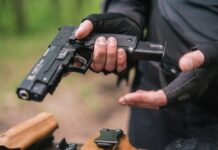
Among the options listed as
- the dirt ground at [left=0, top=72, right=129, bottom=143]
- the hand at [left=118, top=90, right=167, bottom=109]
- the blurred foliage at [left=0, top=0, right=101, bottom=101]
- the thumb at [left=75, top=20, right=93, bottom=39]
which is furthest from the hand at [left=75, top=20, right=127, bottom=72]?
the blurred foliage at [left=0, top=0, right=101, bottom=101]

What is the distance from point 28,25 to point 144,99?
275 cm

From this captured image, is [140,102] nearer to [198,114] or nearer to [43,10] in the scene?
[198,114]

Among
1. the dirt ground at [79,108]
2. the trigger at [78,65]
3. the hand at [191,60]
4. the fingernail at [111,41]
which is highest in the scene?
the hand at [191,60]

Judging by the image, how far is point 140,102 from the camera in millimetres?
946

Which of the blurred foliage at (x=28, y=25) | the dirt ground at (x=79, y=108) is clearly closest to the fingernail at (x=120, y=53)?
the dirt ground at (x=79, y=108)

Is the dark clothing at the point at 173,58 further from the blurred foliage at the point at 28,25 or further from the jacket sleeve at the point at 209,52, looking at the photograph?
the blurred foliage at the point at 28,25

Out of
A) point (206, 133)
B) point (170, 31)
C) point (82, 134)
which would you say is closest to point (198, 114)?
point (206, 133)

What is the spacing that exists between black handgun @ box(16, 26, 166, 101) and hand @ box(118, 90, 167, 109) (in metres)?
0.15

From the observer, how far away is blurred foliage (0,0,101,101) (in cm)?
334

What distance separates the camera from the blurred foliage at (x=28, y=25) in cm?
334

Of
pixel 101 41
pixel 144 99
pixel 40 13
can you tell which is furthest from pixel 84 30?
pixel 40 13

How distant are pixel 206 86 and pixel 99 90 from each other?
204 cm

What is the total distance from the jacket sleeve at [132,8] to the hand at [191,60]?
1.30 feet

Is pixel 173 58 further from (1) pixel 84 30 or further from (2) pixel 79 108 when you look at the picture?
(2) pixel 79 108
